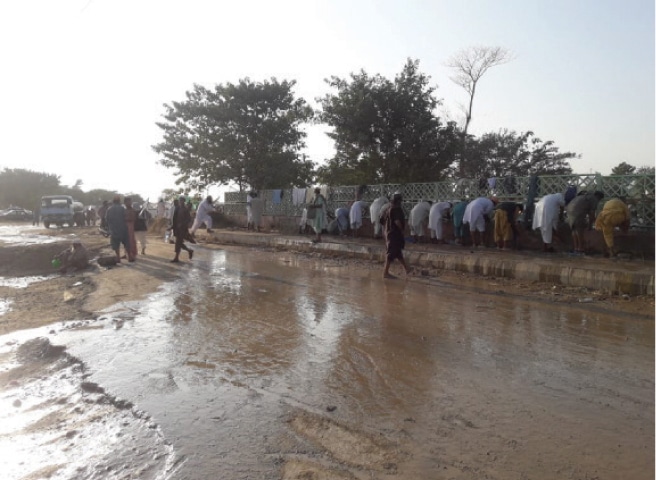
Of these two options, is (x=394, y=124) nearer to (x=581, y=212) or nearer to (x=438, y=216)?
(x=438, y=216)

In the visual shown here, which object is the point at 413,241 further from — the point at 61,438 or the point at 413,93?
the point at 61,438

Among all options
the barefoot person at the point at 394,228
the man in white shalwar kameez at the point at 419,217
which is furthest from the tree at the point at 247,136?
the barefoot person at the point at 394,228

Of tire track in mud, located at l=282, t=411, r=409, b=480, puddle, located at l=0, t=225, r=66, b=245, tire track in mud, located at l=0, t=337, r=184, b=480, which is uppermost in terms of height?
puddle, located at l=0, t=225, r=66, b=245

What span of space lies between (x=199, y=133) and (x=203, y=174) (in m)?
2.22

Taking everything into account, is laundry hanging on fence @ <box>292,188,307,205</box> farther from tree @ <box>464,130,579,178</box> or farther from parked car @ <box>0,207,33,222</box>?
parked car @ <box>0,207,33,222</box>

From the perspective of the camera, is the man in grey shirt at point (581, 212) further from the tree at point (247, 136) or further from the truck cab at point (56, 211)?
the truck cab at point (56, 211)

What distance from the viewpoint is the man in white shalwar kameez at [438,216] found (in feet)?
45.4

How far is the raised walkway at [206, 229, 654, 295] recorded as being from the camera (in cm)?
833

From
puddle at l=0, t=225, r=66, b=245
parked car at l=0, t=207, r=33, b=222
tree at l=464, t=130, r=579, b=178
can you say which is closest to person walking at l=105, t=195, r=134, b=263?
puddle at l=0, t=225, r=66, b=245

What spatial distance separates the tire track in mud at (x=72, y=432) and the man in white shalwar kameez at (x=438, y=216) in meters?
10.8

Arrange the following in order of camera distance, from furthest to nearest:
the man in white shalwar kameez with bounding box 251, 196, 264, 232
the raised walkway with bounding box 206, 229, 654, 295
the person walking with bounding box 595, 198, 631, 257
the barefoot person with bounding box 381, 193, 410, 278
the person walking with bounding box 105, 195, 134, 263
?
the man in white shalwar kameez with bounding box 251, 196, 264, 232 < the person walking with bounding box 105, 195, 134, 263 < the person walking with bounding box 595, 198, 631, 257 < the barefoot person with bounding box 381, 193, 410, 278 < the raised walkway with bounding box 206, 229, 654, 295

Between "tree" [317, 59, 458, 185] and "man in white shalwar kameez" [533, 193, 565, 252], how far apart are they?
886 centimetres

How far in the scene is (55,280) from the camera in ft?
36.0

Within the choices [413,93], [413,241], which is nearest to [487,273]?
[413,241]
